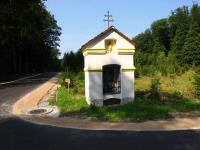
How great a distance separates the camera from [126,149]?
11.6 metres

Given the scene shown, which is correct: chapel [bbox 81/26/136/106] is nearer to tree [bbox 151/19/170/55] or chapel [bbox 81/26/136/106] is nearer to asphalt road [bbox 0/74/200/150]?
asphalt road [bbox 0/74/200/150]

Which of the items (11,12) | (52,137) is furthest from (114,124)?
(11,12)

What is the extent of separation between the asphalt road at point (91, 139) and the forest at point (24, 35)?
102 ft

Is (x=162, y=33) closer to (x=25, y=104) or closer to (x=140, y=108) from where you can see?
(x=25, y=104)

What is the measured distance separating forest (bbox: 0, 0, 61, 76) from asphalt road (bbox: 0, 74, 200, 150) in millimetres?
31222

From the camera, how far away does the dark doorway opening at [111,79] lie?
20805 mm

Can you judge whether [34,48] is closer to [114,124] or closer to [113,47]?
[113,47]

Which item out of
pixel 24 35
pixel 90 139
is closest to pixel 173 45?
pixel 24 35

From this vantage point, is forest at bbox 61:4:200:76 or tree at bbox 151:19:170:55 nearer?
forest at bbox 61:4:200:76

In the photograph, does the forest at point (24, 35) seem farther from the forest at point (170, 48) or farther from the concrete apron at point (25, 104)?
the concrete apron at point (25, 104)

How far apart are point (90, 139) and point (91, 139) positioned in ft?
0.11

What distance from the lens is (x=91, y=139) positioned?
13039 mm

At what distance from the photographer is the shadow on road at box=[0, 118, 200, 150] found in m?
12.0

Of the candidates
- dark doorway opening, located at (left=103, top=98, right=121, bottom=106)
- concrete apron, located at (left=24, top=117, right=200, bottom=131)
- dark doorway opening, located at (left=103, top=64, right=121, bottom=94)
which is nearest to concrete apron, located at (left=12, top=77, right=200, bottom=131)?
concrete apron, located at (left=24, top=117, right=200, bottom=131)
